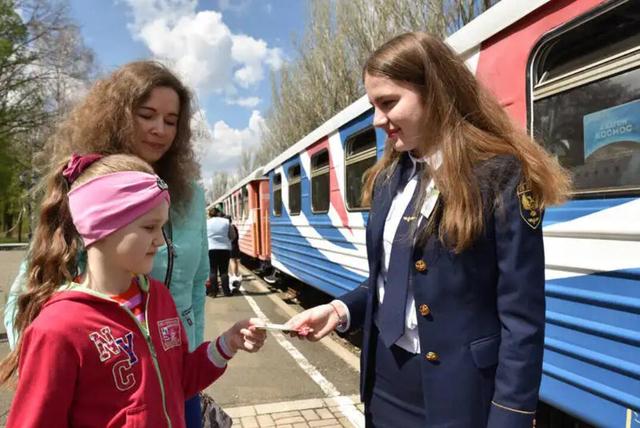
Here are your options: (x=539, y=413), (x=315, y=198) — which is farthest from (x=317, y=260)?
(x=539, y=413)

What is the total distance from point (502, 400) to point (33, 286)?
4.35 ft

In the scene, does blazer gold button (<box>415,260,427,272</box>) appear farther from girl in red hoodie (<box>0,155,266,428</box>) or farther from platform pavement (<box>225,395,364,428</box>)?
platform pavement (<box>225,395,364,428</box>)

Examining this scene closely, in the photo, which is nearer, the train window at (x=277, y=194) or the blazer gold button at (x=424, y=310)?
the blazer gold button at (x=424, y=310)

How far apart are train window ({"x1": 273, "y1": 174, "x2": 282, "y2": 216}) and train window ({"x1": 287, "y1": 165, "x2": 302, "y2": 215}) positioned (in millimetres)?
1073

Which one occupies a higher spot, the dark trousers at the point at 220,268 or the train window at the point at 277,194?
the train window at the point at 277,194

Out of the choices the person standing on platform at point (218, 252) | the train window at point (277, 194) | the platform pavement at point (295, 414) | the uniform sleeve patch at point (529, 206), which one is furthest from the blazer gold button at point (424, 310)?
the person standing on platform at point (218, 252)

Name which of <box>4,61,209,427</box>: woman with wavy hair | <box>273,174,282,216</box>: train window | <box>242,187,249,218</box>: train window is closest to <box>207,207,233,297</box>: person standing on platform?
<box>273,174,282,216</box>: train window

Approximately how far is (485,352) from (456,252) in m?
0.29

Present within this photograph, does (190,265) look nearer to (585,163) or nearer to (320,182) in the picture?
(585,163)

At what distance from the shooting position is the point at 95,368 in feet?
4.18

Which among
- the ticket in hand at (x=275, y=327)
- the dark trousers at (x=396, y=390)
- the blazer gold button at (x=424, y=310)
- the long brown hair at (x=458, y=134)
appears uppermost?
the long brown hair at (x=458, y=134)

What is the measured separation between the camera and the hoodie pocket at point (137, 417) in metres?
1.31

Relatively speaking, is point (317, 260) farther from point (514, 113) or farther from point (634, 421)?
point (634, 421)

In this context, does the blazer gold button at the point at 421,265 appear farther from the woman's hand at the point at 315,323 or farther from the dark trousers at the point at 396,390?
the woman's hand at the point at 315,323
